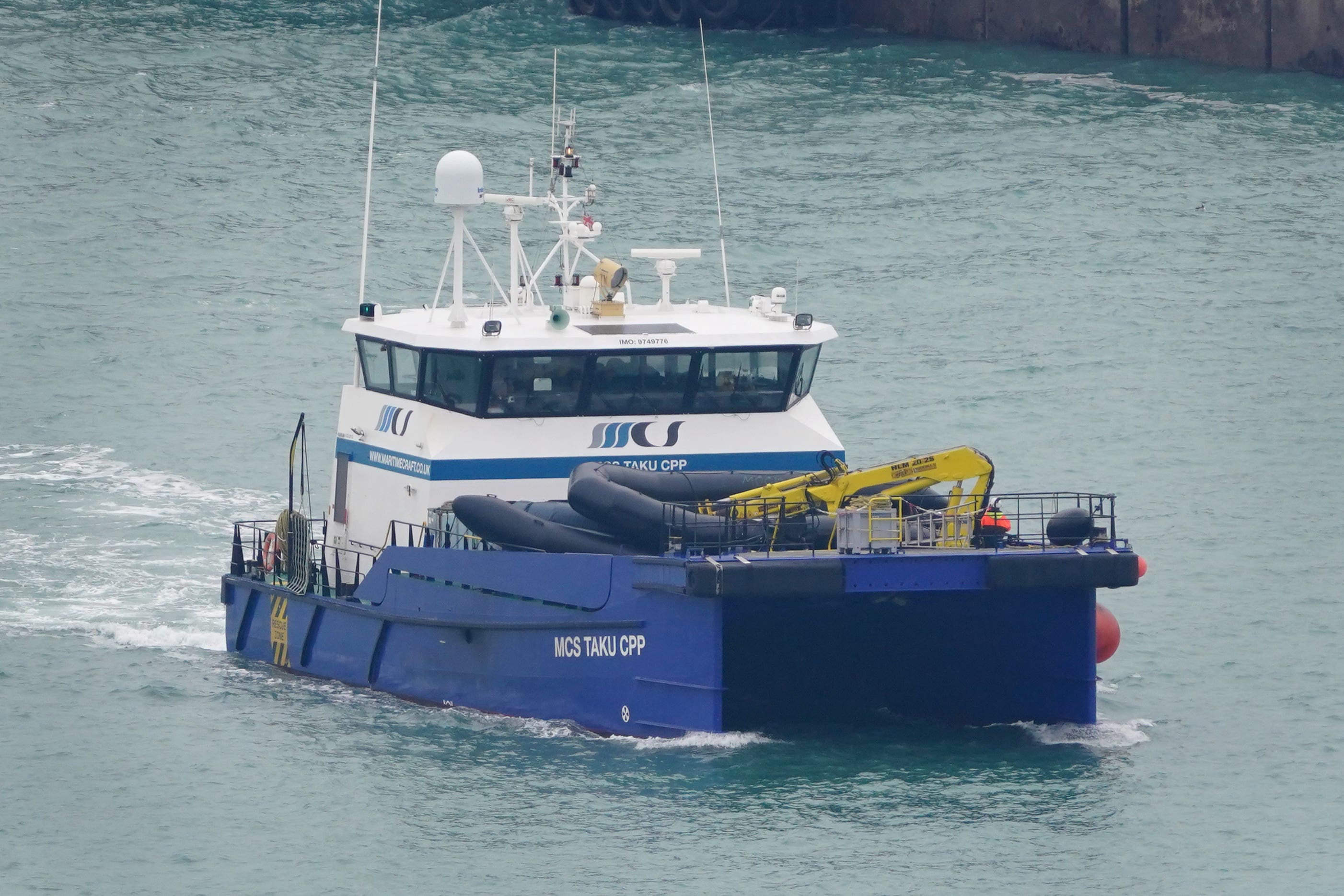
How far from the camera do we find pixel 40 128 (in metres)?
43.0

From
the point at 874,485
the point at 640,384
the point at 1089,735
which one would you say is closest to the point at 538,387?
the point at 640,384

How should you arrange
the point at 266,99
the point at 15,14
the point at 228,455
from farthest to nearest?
the point at 15,14
the point at 266,99
the point at 228,455

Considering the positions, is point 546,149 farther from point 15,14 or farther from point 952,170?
point 15,14

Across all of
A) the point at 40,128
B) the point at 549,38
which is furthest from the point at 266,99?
the point at 549,38

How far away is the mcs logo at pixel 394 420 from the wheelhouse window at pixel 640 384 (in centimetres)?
168

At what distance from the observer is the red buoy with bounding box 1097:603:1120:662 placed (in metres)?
18.9

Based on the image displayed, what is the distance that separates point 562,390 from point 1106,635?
5187 millimetres

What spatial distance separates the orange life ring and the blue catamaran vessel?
39.5 inches

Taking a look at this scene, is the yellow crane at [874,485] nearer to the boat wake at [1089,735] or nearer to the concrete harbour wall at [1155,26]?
the boat wake at [1089,735]

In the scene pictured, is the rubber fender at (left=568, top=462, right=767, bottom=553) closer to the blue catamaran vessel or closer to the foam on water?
the blue catamaran vessel

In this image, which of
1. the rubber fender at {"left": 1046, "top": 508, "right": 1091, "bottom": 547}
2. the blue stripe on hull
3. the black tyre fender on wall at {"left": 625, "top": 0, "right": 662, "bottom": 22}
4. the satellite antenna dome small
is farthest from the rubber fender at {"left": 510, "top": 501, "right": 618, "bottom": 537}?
the black tyre fender on wall at {"left": 625, "top": 0, "right": 662, "bottom": 22}

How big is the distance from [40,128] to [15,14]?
29.4 feet

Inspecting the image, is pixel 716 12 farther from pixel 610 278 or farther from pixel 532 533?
pixel 532 533

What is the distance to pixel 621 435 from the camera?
1886cm
